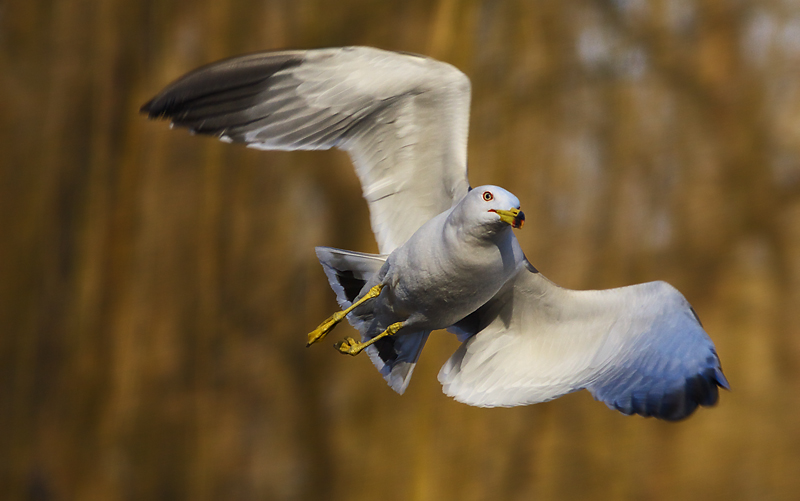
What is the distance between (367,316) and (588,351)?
65cm

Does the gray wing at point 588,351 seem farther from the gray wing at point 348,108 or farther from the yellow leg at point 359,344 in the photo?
the gray wing at point 348,108

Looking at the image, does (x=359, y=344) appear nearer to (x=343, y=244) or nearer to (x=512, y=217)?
(x=512, y=217)

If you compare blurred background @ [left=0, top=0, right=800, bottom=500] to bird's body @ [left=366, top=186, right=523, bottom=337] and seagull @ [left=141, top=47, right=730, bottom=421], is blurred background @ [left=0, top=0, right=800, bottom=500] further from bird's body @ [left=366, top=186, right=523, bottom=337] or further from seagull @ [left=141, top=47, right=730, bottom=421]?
bird's body @ [left=366, top=186, right=523, bottom=337]

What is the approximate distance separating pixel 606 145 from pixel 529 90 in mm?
555

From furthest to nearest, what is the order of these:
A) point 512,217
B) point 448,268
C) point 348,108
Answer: point 348,108 < point 448,268 < point 512,217

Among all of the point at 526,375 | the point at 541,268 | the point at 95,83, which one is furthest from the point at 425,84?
the point at 95,83

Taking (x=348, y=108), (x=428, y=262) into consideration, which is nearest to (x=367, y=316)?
(x=428, y=262)

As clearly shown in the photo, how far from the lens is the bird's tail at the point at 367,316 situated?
2428 mm

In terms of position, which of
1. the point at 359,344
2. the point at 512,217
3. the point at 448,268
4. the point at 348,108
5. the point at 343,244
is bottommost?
the point at 343,244

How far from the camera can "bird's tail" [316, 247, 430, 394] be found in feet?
7.97

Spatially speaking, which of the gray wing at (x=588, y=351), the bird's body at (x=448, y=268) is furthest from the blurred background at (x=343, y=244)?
the bird's body at (x=448, y=268)

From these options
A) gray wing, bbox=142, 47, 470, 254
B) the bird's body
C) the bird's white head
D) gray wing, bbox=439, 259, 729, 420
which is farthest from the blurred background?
the bird's white head

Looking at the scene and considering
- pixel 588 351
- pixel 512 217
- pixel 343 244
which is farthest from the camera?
pixel 343 244

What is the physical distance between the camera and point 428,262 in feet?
6.91
